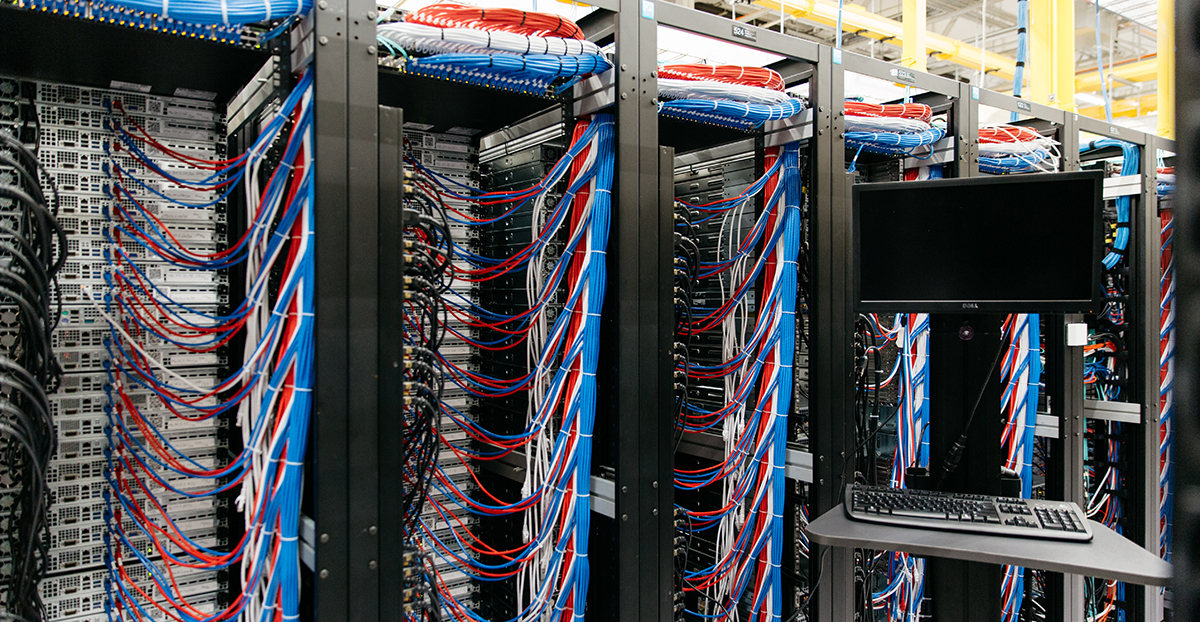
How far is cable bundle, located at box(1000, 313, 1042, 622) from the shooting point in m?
2.89

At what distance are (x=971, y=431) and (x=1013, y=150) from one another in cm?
169

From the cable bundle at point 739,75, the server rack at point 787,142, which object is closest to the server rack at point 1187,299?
the server rack at point 787,142

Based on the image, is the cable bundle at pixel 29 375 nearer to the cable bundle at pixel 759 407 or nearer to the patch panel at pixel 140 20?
the patch panel at pixel 140 20

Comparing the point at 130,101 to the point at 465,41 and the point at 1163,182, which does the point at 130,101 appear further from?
the point at 1163,182

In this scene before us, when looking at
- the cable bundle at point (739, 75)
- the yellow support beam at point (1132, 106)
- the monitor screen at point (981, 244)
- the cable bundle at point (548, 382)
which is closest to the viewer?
the monitor screen at point (981, 244)

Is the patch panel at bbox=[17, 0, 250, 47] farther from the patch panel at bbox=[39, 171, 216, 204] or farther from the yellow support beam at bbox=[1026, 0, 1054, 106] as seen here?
the yellow support beam at bbox=[1026, 0, 1054, 106]

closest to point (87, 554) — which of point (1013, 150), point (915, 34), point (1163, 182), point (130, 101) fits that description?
point (130, 101)

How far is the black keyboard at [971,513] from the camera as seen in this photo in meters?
1.52

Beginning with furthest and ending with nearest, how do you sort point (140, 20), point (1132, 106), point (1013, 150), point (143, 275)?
1. point (1132, 106)
2. point (1013, 150)
3. point (143, 275)
4. point (140, 20)

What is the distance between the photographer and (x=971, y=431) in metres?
1.75

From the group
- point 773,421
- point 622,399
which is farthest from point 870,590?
point 622,399

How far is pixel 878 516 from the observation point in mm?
1601

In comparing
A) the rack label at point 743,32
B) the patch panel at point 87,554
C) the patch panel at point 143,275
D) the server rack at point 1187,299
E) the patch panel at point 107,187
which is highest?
the rack label at point 743,32

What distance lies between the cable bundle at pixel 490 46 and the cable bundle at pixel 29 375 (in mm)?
802
